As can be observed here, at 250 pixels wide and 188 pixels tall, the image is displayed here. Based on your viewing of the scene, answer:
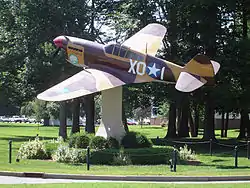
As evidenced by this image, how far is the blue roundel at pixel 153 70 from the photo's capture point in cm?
2403

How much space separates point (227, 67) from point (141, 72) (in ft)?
35.3

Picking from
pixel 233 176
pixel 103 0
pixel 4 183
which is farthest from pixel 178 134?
pixel 4 183

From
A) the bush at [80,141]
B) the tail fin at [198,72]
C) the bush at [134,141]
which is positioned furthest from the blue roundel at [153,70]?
the bush at [80,141]

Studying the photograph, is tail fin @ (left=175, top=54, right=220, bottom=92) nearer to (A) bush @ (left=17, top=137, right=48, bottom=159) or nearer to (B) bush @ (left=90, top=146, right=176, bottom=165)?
(B) bush @ (left=90, top=146, right=176, bottom=165)

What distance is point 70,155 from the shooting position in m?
22.8

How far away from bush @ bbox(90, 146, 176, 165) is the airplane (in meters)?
3.03

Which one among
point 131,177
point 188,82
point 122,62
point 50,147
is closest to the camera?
point 131,177

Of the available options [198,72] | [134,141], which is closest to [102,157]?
[134,141]

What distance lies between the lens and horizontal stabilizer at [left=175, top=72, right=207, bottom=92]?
72.7 ft

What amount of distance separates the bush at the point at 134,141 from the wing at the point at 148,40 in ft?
15.5

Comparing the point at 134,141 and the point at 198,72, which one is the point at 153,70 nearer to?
the point at 198,72

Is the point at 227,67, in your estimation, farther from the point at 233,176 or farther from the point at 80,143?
the point at 233,176

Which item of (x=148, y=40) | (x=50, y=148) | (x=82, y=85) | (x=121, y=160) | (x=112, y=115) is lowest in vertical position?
(x=121, y=160)

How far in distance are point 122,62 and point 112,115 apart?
9.41ft
